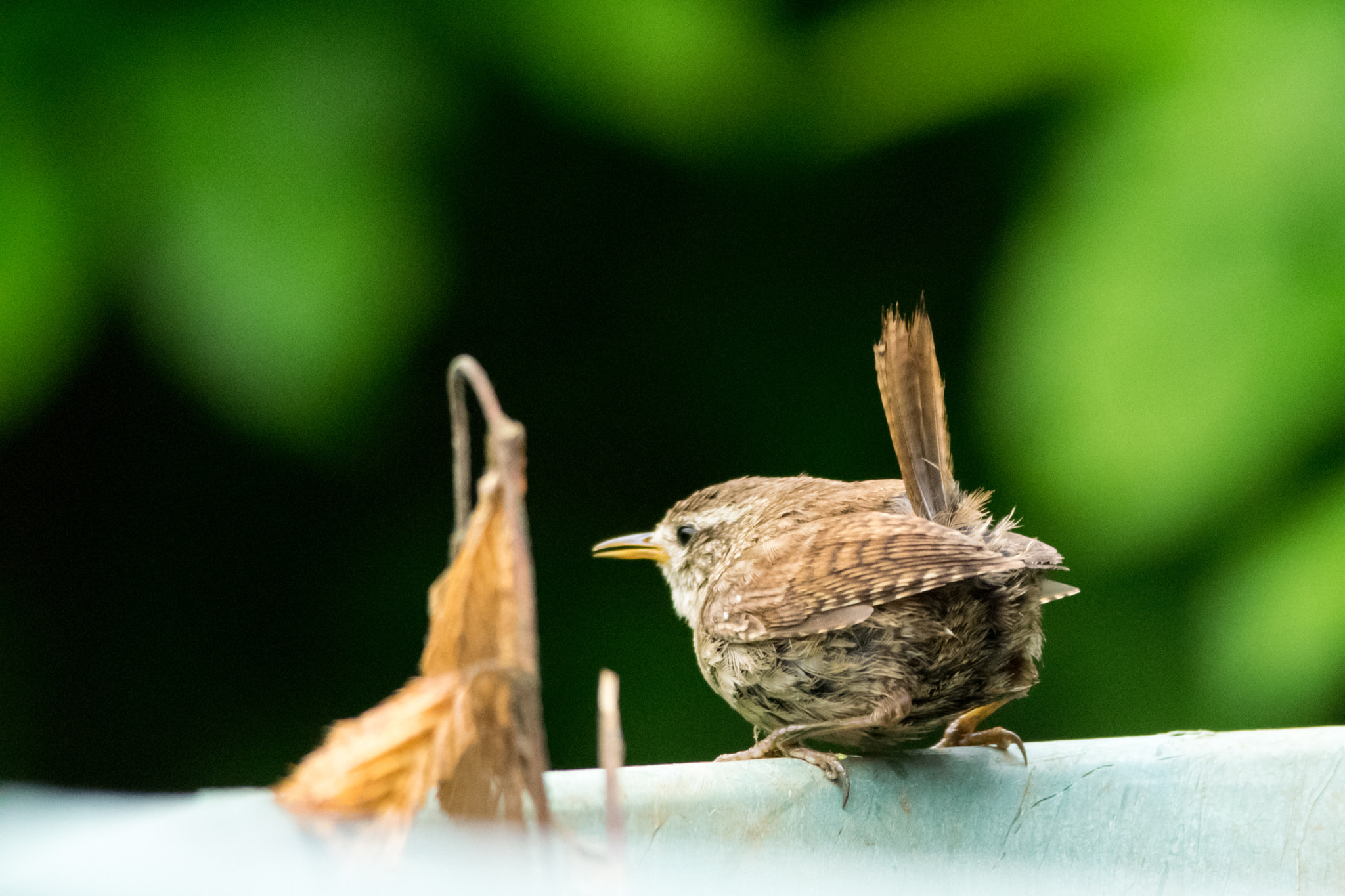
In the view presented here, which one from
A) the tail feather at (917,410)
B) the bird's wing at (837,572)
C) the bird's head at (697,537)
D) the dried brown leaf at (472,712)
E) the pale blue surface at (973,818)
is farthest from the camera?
the bird's head at (697,537)

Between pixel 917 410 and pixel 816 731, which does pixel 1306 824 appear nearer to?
pixel 816 731

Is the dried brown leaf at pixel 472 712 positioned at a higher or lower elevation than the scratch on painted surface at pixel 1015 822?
higher

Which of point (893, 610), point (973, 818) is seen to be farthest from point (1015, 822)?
point (893, 610)

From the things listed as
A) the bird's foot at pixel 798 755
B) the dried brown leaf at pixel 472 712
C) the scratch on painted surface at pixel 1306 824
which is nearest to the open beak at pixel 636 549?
the bird's foot at pixel 798 755

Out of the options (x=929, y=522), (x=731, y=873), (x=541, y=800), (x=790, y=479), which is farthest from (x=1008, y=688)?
(x=541, y=800)

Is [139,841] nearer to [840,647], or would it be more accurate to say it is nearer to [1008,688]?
[840,647]

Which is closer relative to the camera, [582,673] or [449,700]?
[449,700]

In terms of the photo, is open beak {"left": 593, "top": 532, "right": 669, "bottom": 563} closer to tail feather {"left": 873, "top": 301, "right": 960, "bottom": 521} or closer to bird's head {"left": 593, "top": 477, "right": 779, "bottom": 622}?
bird's head {"left": 593, "top": 477, "right": 779, "bottom": 622}

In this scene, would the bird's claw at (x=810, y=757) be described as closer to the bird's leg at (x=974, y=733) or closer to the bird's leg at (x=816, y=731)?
the bird's leg at (x=816, y=731)
